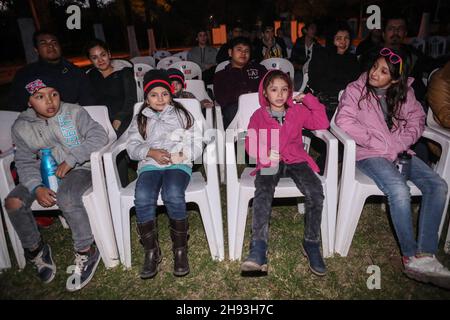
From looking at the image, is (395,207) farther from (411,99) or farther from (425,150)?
(425,150)

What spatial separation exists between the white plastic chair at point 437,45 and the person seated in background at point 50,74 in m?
8.99

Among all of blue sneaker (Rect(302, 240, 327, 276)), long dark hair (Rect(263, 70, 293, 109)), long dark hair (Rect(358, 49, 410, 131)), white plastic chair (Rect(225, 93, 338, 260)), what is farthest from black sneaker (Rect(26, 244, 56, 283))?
long dark hair (Rect(358, 49, 410, 131))

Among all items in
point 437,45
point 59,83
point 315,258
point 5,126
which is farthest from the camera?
point 437,45

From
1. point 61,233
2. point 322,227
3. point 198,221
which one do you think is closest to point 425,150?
point 322,227

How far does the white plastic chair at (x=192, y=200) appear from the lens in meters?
2.26

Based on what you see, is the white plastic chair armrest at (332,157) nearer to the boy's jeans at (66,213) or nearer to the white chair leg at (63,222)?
the boy's jeans at (66,213)

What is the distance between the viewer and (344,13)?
35.7 m

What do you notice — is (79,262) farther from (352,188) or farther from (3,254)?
(352,188)

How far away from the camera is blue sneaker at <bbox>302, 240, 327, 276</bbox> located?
215cm

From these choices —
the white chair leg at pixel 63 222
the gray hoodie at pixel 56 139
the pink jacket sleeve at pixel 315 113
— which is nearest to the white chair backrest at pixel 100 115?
the gray hoodie at pixel 56 139

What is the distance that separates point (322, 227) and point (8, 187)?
8.17 ft

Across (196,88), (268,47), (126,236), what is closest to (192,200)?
(126,236)

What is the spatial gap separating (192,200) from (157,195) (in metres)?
0.27

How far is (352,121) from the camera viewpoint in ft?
7.93
